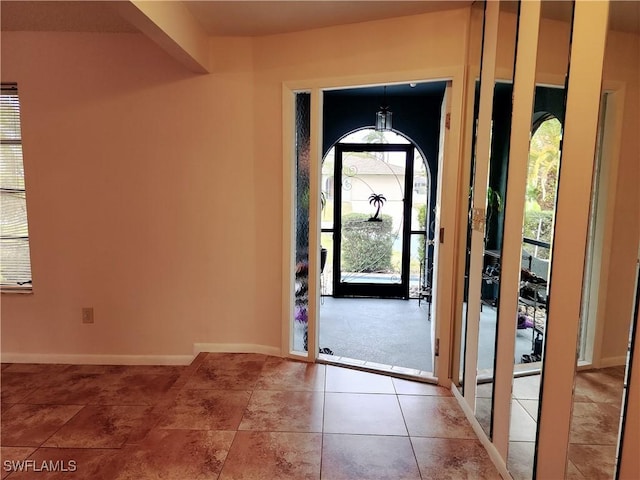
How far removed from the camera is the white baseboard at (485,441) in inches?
66.3

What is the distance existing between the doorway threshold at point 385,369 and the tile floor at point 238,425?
6 cm

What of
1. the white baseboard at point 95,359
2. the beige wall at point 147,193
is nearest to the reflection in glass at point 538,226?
the beige wall at point 147,193

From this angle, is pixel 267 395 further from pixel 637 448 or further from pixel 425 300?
pixel 425 300

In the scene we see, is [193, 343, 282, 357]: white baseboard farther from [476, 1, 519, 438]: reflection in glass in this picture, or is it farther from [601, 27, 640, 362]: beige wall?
[601, 27, 640, 362]: beige wall

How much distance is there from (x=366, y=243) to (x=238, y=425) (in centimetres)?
376

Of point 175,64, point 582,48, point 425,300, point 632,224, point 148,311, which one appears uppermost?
point 175,64

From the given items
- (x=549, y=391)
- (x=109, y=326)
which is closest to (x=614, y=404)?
(x=549, y=391)

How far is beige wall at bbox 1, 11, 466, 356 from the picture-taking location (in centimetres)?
281

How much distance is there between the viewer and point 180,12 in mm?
2217

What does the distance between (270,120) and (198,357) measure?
180cm

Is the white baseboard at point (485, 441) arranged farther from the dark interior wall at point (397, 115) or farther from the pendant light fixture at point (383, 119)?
the dark interior wall at point (397, 115)

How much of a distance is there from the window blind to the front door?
11.6 ft

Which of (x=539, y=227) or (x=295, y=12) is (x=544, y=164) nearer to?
(x=539, y=227)

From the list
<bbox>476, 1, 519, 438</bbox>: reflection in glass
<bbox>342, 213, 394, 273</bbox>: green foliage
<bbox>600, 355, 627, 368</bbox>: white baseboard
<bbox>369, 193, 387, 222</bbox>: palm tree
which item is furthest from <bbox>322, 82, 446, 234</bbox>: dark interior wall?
<bbox>600, 355, 627, 368</bbox>: white baseboard
